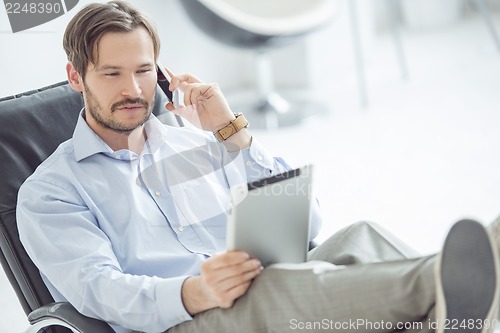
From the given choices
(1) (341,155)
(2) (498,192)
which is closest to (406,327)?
(2) (498,192)

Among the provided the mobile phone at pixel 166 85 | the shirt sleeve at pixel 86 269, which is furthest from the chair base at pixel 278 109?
the shirt sleeve at pixel 86 269

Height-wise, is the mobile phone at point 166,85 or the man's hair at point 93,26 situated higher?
the man's hair at point 93,26

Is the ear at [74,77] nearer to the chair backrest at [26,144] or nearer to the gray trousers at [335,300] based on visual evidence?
the chair backrest at [26,144]

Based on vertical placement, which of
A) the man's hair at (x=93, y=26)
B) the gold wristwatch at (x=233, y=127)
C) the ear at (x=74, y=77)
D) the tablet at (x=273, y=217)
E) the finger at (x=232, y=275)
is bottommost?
the finger at (x=232, y=275)

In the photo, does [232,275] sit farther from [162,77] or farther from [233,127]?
[162,77]

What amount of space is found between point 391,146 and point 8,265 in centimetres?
211

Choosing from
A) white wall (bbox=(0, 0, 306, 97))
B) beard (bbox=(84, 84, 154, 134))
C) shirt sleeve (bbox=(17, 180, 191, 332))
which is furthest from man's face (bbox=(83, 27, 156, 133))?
white wall (bbox=(0, 0, 306, 97))

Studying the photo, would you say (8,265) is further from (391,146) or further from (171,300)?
(391,146)

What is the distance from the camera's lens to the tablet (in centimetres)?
131

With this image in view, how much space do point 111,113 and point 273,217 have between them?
0.49 m

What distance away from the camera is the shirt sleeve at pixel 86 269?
1.43 meters

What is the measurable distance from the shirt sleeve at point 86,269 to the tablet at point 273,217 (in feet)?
0.54

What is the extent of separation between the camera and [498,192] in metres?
2.84

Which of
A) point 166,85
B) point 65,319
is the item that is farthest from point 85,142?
point 65,319
